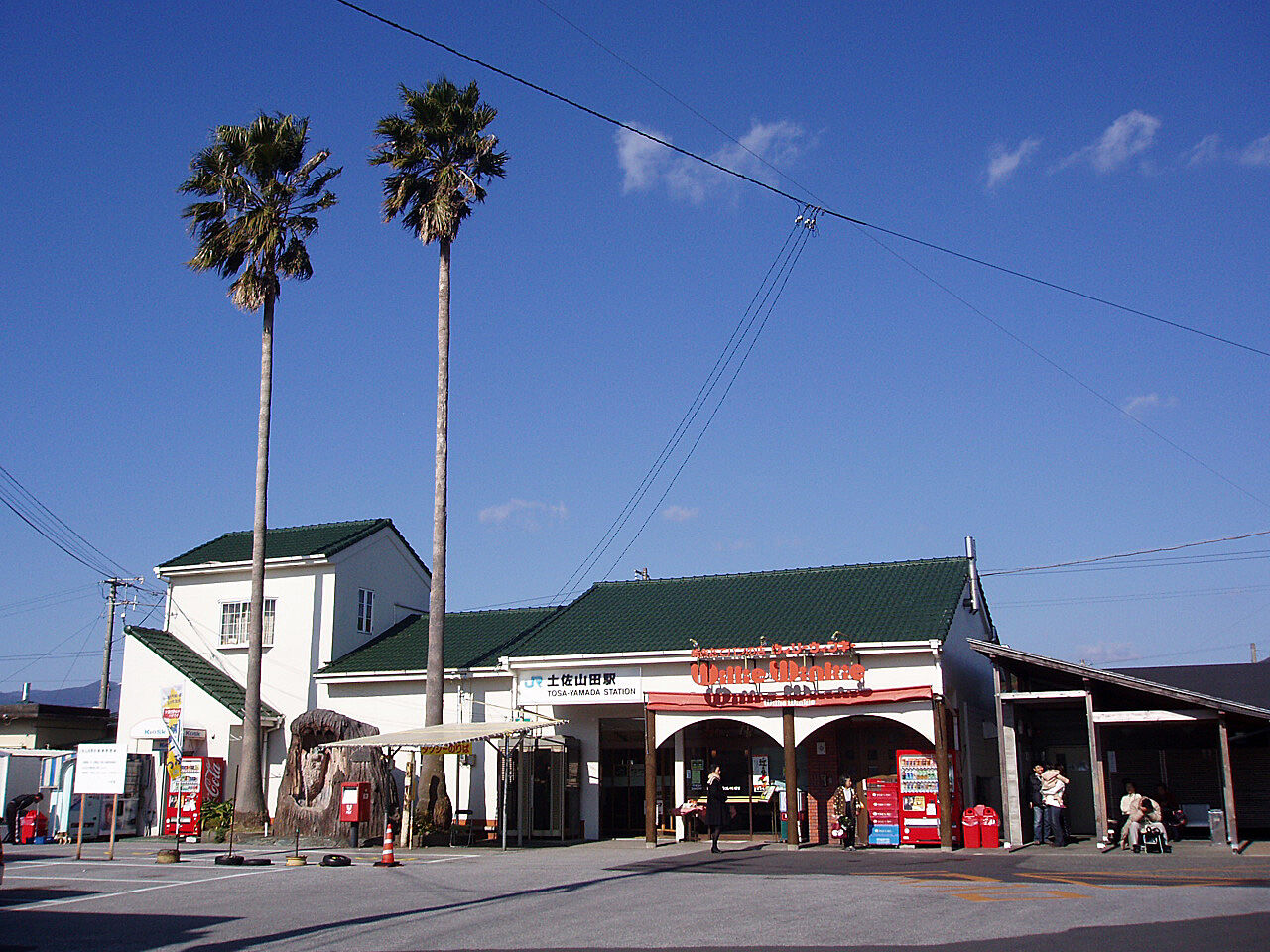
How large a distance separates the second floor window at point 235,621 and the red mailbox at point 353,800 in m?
9.22

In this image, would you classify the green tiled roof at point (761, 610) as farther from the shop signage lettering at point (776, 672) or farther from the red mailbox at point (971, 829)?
the red mailbox at point (971, 829)

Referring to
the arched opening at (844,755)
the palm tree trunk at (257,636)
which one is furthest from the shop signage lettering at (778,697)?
the palm tree trunk at (257,636)

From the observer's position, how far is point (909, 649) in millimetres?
22391

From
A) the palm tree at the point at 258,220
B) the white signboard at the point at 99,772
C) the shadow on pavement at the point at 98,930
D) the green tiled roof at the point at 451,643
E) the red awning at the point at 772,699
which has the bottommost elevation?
the shadow on pavement at the point at 98,930

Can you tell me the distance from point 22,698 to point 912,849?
32.0m

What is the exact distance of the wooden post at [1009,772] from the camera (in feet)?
70.0

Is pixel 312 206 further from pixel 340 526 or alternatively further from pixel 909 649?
pixel 909 649

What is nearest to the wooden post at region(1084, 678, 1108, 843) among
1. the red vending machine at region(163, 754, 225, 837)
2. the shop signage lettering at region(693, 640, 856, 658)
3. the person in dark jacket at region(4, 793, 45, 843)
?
the shop signage lettering at region(693, 640, 856, 658)

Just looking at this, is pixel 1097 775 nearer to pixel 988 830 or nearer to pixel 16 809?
pixel 988 830

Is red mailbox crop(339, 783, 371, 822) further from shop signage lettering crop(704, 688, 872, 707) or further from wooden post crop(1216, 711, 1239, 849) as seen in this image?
wooden post crop(1216, 711, 1239, 849)

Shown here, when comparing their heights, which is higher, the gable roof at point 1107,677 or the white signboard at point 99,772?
the gable roof at point 1107,677

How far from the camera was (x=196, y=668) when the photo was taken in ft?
101

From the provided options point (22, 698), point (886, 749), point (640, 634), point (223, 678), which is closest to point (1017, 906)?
point (886, 749)

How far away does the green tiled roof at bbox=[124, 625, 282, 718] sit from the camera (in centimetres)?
2982
